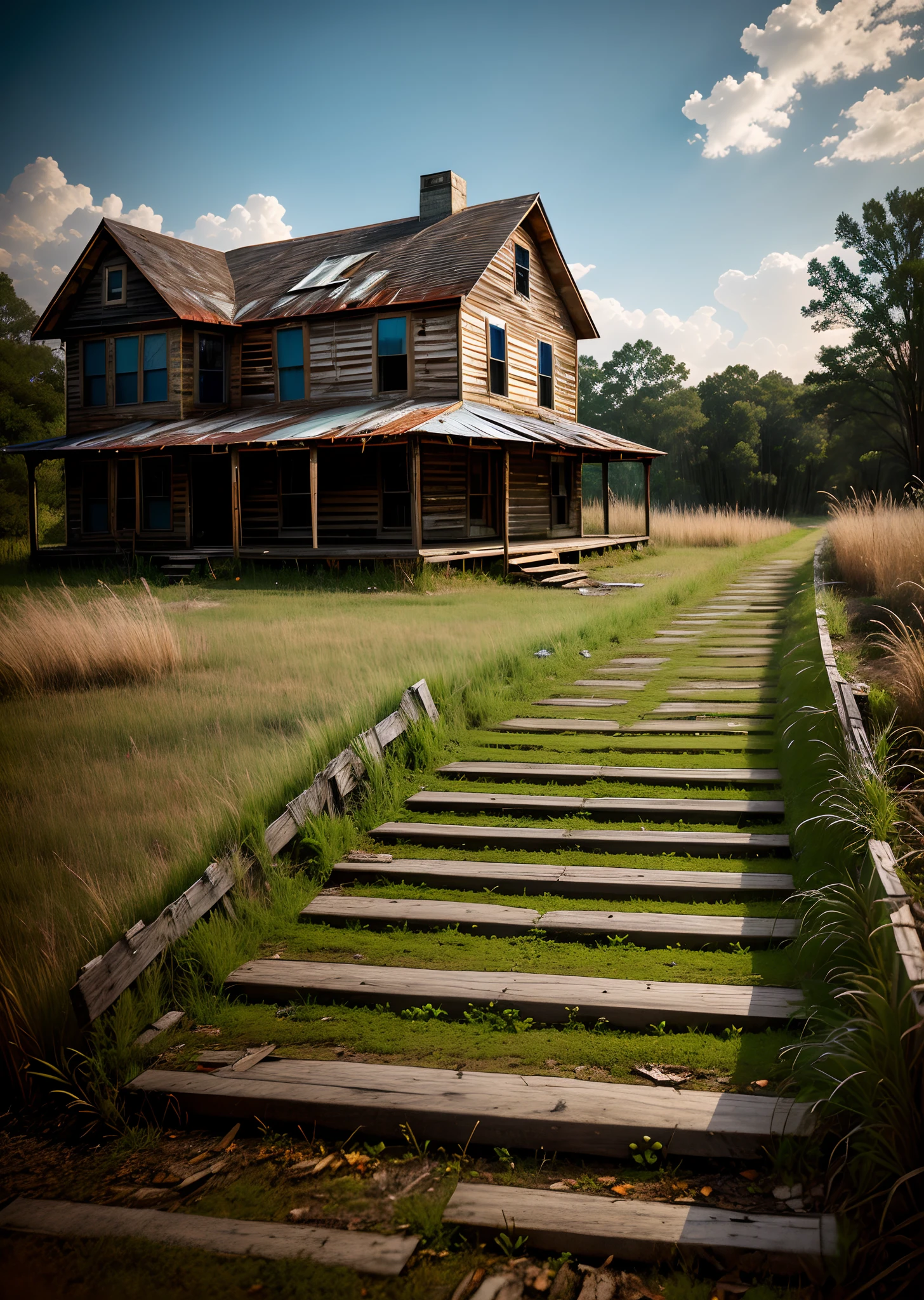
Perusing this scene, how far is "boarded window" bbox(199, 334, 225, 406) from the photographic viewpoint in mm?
24391

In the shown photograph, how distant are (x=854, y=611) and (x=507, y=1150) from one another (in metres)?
9.57

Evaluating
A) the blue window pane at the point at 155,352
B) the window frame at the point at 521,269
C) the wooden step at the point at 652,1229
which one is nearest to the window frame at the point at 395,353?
the window frame at the point at 521,269

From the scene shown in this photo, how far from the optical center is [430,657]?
9.29 meters

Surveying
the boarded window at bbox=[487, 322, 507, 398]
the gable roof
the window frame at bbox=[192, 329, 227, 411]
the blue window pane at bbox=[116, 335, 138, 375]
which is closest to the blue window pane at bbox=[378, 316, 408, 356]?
the gable roof

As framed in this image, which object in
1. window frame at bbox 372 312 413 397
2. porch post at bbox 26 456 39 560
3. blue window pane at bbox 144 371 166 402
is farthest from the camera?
blue window pane at bbox 144 371 166 402

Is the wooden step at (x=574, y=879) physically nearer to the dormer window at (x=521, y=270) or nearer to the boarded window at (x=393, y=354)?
the boarded window at (x=393, y=354)

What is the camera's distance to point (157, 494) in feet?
82.0

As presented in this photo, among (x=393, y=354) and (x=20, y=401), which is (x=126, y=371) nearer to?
(x=393, y=354)

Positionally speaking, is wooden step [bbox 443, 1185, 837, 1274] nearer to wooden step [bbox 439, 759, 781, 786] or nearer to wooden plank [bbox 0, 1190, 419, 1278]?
wooden plank [bbox 0, 1190, 419, 1278]

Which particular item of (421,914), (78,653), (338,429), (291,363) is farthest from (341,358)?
(421,914)

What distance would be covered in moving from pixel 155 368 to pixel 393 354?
699cm

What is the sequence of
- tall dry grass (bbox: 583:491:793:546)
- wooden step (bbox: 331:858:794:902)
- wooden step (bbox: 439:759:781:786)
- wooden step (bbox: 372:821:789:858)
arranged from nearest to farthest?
wooden step (bbox: 331:858:794:902) < wooden step (bbox: 372:821:789:858) < wooden step (bbox: 439:759:781:786) < tall dry grass (bbox: 583:491:793:546)

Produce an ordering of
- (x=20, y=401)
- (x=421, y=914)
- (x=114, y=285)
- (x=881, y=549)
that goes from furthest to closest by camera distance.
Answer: (x=20, y=401), (x=114, y=285), (x=881, y=549), (x=421, y=914)

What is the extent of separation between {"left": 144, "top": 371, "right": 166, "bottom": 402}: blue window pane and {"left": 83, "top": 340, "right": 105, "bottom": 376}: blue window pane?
1.65 m
